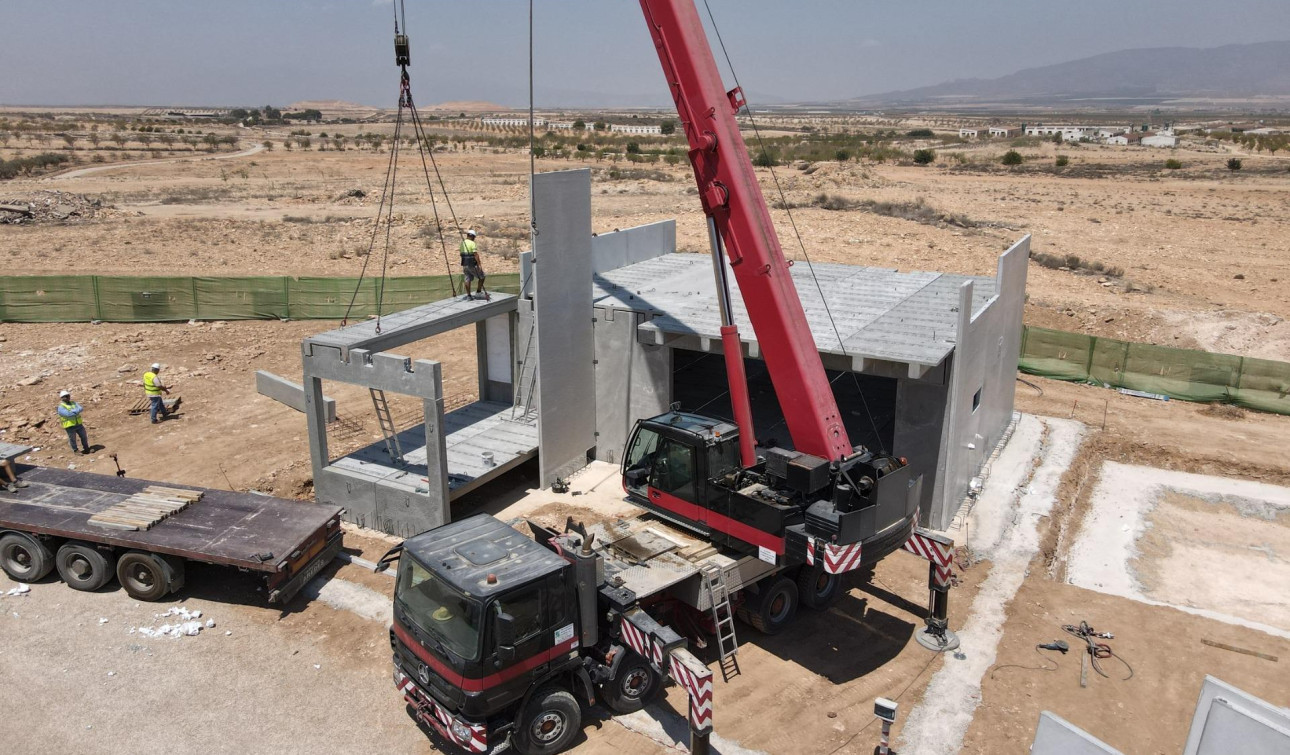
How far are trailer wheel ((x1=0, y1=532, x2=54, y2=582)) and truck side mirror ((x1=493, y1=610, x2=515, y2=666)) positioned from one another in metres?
8.15

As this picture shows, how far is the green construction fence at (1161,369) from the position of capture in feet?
68.4

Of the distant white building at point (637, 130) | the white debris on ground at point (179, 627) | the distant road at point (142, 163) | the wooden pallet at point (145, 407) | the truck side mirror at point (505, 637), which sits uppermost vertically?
the distant white building at point (637, 130)

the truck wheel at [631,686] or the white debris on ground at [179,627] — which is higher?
the truck wheel at [631,686]

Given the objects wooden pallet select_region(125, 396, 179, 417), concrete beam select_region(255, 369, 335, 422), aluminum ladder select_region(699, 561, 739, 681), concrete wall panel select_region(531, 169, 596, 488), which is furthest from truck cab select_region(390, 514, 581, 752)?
wooden pallet select_region(125, 396, 179, 417)

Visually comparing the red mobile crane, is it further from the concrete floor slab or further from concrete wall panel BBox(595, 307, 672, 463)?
the concrete floor slab

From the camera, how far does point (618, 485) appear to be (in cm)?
1614

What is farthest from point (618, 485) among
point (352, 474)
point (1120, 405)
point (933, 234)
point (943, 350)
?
point (933, 234)

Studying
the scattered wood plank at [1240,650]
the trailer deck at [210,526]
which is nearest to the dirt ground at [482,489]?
the scattered wood plank at [1240,650]

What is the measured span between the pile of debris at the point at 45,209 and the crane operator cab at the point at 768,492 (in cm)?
3904

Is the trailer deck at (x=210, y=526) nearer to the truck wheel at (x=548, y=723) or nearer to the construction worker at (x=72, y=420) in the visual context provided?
the construction worker at (x=72, y=420)

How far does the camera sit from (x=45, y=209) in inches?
1587

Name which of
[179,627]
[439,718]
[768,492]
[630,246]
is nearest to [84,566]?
[179,627]

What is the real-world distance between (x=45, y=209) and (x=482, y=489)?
3562 cm

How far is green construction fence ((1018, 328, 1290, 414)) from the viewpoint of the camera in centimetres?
2086
